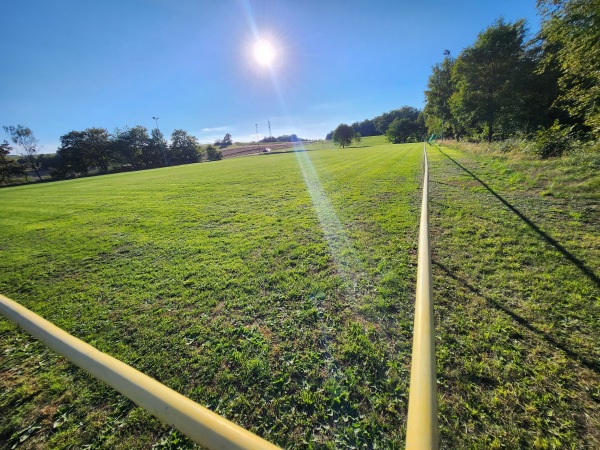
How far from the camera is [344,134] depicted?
8156 cm

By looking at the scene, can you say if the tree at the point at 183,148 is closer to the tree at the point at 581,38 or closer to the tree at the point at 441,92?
the tree at the point at 441,92

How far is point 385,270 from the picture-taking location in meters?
4.07

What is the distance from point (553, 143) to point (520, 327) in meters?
12.6

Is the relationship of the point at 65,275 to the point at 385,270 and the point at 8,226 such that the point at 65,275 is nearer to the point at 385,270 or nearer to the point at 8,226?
the point at 385,270

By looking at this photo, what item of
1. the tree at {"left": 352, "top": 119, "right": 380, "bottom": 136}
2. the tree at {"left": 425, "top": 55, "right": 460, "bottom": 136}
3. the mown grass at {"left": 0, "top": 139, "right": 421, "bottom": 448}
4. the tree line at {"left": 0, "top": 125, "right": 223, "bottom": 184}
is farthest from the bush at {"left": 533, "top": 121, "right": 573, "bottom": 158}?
the tree at {"left": 352, "top": 119, "right": 380, "bottom": 136}

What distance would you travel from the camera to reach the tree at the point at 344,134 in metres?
81.1

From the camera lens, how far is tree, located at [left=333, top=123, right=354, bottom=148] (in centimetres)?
8106

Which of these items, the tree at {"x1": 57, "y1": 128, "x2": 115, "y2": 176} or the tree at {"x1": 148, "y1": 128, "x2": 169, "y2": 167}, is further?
the tree at {"x1": 148, "y1": 128, "x2": 169, "y2": 167}

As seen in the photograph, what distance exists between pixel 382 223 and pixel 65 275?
25.1 feet

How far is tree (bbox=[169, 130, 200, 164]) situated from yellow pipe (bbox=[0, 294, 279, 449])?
8294 cm

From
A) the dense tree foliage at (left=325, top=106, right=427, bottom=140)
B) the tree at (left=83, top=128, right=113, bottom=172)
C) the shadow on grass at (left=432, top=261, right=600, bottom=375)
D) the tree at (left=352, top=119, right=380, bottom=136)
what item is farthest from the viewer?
the tree at (left=352, top=119, right=380, bottom=136)

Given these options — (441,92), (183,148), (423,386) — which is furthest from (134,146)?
(423,386)

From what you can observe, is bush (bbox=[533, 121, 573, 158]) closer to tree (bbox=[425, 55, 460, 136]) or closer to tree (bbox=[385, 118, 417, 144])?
tree (bbox=[425, 55, 460, 136])

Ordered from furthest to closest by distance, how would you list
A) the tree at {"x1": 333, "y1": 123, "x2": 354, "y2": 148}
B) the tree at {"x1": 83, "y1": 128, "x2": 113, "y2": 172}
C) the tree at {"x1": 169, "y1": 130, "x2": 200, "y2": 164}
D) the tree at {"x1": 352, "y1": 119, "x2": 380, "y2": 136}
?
1. the tree at {"x1": 352, "y1": 119, "x2": 380, "y2": 136}
2. the tree at {"x1": 333, "y1": 123, "x2": 354, "y2": 148}
3. the tree at {"x1": 169, "y1": 130, "x2": 200, "y2": 164}
4. the tree at {"x1": 83, "y1": 128, "x2": 113, "y2": 172}
